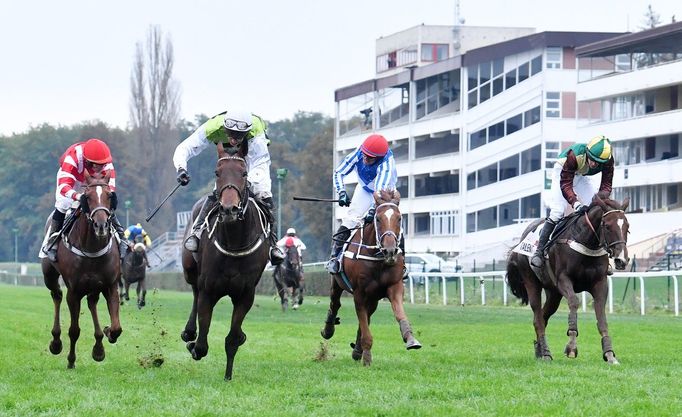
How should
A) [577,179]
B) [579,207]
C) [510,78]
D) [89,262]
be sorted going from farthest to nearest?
[510,78], [577,179], [579,207], [89,262]

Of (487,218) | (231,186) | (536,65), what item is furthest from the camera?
(487,218)

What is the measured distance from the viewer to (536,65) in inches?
2381

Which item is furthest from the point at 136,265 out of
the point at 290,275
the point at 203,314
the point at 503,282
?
the point at 203,314

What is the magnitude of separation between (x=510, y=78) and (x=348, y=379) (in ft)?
171

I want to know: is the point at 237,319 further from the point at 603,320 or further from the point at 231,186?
the point at 603,320

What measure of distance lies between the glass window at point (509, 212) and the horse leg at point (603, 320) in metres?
47.2

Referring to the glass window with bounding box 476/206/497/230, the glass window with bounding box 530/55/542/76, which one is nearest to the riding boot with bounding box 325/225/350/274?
the glass window with bounding box 530/55/542/76

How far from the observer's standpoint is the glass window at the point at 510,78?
205ft

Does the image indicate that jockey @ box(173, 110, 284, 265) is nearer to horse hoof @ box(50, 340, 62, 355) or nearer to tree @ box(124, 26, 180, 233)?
horse hoof @ box(50, 340, 62, 355)

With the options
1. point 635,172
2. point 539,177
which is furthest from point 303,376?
point 539,177

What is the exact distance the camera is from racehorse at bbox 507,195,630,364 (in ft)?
43.7

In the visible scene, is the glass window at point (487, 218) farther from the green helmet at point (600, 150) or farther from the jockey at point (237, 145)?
the jockey at point (237, 145)

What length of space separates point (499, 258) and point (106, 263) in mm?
43616

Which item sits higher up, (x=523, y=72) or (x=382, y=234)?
(x=523, y=72)
